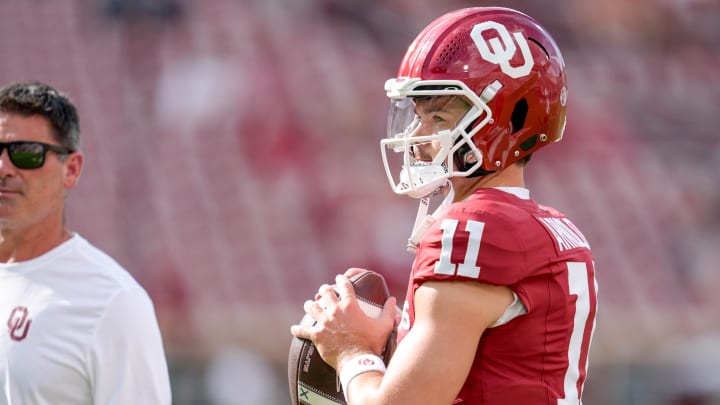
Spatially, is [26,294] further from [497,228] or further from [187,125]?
[187,125]

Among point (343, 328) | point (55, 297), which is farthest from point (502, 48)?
point (55, 297)

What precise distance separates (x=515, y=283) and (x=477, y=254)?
0.37ft

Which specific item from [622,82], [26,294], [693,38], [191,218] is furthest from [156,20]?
[26,294]

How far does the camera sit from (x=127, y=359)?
319 cm

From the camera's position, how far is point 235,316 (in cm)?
954

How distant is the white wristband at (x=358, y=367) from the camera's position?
2584 millimetres

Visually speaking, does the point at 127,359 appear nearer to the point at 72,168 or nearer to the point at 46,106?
the point at 72,168

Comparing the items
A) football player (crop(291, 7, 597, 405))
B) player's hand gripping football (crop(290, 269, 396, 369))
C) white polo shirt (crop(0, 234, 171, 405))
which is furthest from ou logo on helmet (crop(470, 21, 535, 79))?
white polo shirt (crop(0, 234, 171, 405))

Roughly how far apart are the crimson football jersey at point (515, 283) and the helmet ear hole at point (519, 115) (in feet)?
0.73

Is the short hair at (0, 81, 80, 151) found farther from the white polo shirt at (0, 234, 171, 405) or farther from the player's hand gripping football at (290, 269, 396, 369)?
the player's hand gripping football at (290, 269, 396, 369)

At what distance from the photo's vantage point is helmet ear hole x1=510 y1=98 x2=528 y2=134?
2.78 meters

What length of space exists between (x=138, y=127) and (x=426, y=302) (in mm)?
8165

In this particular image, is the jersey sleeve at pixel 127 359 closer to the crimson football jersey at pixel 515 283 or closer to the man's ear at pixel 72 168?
the man's ear at pixel 72 168

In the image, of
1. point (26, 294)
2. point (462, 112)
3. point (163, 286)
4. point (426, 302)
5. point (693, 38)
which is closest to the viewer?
point (426, 302)
